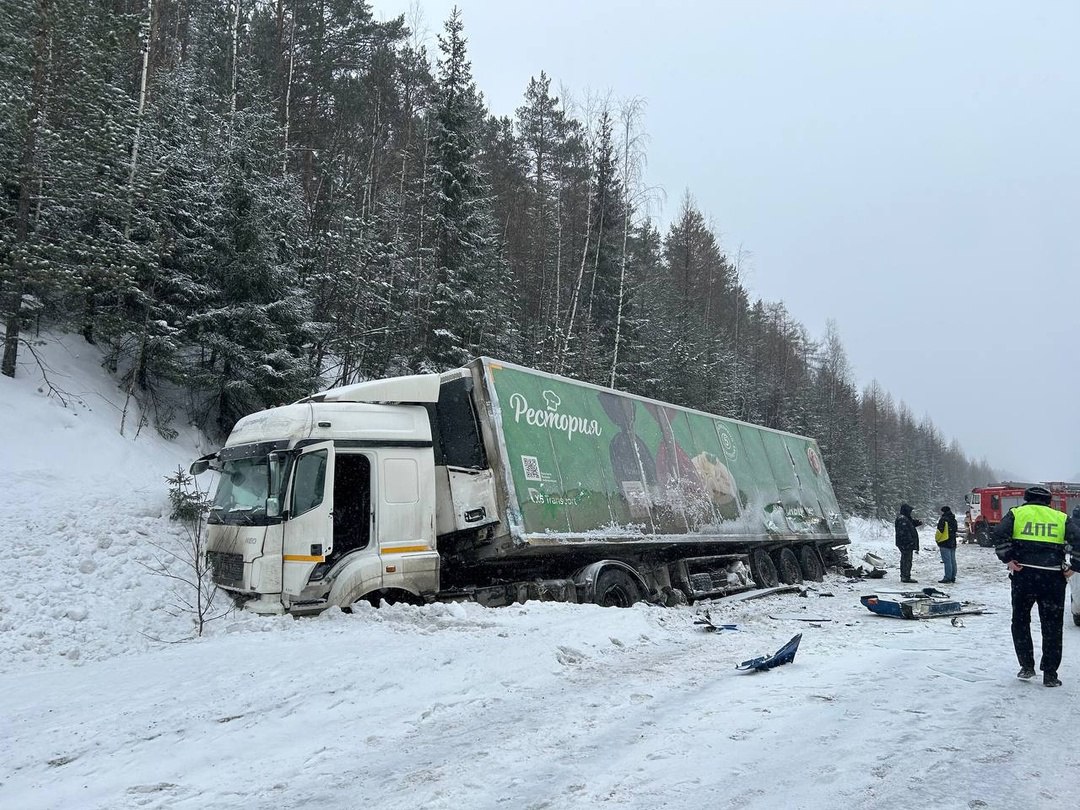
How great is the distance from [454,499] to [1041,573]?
6.01m

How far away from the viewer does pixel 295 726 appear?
459 cm

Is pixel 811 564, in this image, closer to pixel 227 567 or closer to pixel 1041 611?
pixel 1041 611

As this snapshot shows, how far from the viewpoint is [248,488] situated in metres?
7.86

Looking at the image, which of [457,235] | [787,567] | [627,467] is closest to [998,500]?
[787,567]

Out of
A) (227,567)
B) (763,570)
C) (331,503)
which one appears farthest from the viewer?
(763,570)

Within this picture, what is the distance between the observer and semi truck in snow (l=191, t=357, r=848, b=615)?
7.48 metres

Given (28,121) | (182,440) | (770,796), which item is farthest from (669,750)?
(28,121)

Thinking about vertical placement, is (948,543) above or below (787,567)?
above

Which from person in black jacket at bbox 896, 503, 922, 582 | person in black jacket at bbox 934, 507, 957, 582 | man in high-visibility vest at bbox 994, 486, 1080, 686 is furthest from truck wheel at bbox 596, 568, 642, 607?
person in black jacket at bbox 934, 507, 957, 582

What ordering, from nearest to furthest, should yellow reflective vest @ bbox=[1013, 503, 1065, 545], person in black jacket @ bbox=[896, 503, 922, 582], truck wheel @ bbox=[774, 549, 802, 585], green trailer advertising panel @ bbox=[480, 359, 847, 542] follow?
yellow reflective vest @ bbox=[1013, 503, 1065, 545] → green trailer advertising panel @ bbox=[480, 359, 847, 542] → truck wheel @ bbox=[774, 549, 802, 585] → person in black jacket @ bbox=[896, 503, 922, 582]

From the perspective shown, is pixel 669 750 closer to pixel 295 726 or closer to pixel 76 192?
pixel 295 726

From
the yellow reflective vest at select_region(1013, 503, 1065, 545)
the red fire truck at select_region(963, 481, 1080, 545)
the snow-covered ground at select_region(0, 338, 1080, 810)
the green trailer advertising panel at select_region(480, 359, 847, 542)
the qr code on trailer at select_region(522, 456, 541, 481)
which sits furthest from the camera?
the red fire truck at select_region(963, 481, 1080, 545)

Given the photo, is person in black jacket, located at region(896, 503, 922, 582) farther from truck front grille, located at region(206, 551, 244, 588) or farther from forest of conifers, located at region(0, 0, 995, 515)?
truck front grille, located at region(206, 551, 244, 588)

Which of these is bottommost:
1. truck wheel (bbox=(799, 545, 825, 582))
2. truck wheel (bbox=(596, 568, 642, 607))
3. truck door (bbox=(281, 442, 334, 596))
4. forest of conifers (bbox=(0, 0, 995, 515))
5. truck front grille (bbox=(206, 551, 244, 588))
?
truck wheel (bbox=(799, 545, 825, 582))
